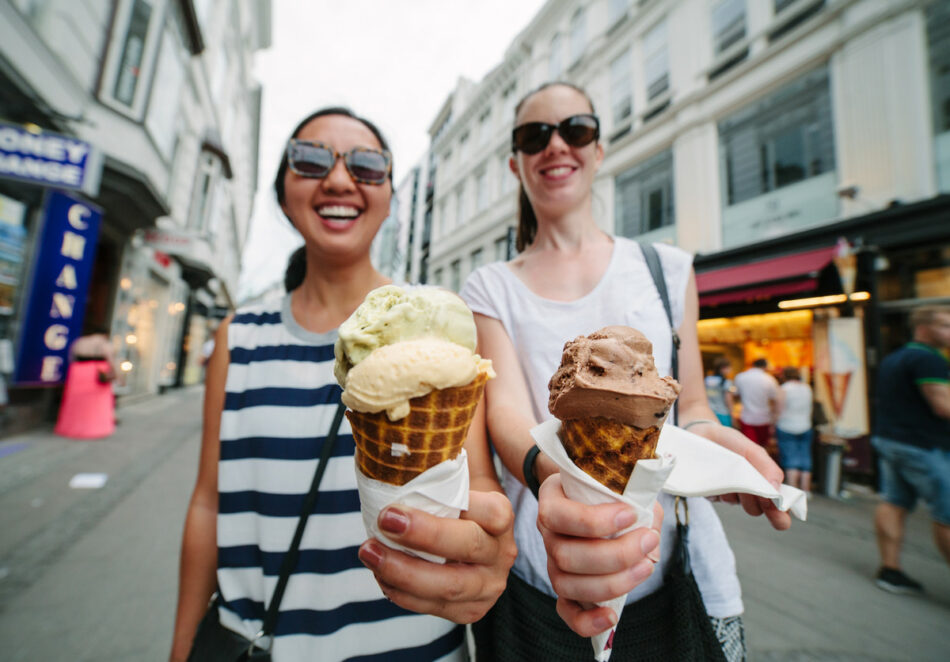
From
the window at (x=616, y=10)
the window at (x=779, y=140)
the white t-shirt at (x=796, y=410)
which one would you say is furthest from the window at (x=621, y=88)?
the white t-shirt at (x=796, y=410)

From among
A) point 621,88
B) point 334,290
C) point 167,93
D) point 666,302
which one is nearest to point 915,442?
point 666,302

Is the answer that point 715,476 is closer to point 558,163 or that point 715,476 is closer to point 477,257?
point 558,163

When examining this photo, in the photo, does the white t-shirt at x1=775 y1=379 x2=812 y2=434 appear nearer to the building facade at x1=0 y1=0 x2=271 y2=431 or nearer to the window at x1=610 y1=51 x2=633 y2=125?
the window at x1=610 y1=51 x2=633 y2=125

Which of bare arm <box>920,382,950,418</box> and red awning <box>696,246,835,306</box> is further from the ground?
red awning <box>696,246,835,306</box>

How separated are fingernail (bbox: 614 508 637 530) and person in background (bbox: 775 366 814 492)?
6574 mm

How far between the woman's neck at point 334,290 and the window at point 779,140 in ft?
31.3

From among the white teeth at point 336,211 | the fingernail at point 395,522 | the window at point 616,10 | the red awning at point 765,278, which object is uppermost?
the window at point 616,10

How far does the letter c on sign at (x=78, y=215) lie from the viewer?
6.58 m

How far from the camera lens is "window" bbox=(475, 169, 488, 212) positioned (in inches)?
787

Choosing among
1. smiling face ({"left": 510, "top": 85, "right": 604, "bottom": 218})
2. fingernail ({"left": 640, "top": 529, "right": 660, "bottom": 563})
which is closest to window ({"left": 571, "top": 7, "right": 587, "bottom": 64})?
smiling face ({"left": 510, "top": 85, "right": 604, "bottom": 218})

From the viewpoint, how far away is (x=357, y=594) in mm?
1312

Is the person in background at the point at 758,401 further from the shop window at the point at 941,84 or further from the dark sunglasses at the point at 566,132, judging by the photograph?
the dark sunglasses at the point at 566,132

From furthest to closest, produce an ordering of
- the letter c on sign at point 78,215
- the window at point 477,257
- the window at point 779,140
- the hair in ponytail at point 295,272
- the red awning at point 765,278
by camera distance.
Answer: the window at point 477,257
the window at point 779,140
the red awning at point 765,278
the letter c on sign at point 78,215
the hair in ponytail at point 295,272

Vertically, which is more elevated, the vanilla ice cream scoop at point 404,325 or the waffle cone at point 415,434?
the vanilla ice cream scoop at point 404,325
